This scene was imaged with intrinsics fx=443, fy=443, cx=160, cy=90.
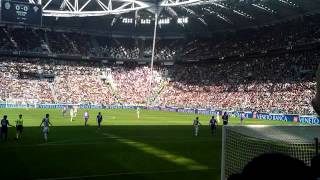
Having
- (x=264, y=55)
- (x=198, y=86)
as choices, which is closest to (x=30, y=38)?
(x=198, y=86)

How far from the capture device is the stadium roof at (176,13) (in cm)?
6744

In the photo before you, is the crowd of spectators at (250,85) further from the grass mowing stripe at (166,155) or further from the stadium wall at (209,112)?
the grass mowing stripe at (166,155)

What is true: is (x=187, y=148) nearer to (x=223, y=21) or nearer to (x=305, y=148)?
(x=305, y=148)

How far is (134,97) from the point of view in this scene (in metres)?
85.1

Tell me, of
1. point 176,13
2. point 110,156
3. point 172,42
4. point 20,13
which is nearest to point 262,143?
point 110,156

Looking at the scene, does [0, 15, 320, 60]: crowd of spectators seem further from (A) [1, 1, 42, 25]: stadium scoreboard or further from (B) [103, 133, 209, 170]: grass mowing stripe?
(B) [103, 133, 209, 170]: grass mowing stripe

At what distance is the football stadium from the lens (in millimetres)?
22547

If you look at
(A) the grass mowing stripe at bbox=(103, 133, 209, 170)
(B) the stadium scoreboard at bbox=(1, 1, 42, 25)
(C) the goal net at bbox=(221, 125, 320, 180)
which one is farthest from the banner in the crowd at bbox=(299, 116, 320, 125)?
(C) the goal net at bbox=(221, 125, 320, 180)

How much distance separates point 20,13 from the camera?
4797cm

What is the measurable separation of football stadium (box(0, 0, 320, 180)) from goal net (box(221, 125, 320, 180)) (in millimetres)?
6394

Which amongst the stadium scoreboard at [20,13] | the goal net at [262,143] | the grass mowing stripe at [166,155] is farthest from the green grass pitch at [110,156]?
the stadium scoreboard at [20,13]

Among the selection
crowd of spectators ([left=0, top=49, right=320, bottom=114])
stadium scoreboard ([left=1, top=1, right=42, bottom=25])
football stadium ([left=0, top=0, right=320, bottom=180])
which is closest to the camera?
football stadium ([left=0, top=0, right=320, bottom=180])

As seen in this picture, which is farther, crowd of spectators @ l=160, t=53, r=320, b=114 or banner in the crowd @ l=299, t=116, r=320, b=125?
crowd of spectators @ l=160, t=53, r=320, b=114

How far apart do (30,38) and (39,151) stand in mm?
69058
